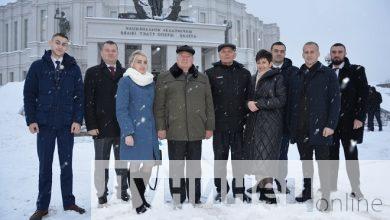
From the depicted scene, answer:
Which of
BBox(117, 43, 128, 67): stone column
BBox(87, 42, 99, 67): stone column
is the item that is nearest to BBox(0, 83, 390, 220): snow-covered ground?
BBox(87, 42, 99, 67): stone column

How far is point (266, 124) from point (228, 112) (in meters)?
0.48

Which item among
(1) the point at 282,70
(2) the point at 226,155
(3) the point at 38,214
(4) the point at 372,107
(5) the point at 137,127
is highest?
(1) the point at 282,70

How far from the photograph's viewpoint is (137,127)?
3.88 m

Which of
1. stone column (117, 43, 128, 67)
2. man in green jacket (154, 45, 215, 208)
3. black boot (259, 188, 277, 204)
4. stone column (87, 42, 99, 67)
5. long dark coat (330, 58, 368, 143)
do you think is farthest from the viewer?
stone column (117, 43, 128, 67)

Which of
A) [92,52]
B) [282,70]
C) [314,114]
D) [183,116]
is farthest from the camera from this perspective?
[92,52]

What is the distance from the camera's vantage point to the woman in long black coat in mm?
4188

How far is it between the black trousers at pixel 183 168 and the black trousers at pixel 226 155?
0.32 m

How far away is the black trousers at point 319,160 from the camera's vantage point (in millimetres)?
4181

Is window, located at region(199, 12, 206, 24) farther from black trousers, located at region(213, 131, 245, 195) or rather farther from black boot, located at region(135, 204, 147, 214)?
black boot, located at region(135, 204, 147, 214)

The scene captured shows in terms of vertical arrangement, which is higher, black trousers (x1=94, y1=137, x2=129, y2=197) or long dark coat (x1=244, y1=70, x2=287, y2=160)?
long dark coat (x1=244, y1=70, x2=287, y2=160)

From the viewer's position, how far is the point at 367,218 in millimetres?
3699

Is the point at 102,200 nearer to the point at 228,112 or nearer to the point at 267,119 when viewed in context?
the point at 228,112

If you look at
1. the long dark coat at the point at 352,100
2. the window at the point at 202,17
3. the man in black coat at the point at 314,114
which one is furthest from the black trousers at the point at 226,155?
the window at the point at 202,17

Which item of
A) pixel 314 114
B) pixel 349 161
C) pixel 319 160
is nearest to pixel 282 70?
pixel 314 114
